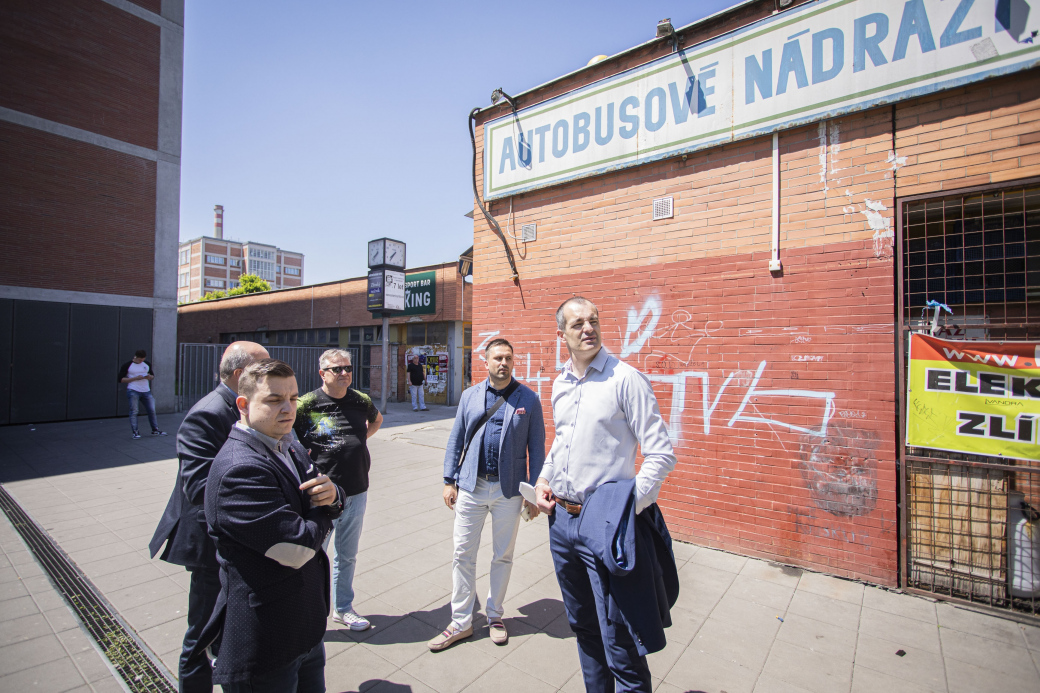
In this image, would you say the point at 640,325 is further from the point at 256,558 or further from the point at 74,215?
the point at 74,215

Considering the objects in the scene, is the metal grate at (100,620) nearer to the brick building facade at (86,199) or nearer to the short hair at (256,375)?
the short hair at (256,375)

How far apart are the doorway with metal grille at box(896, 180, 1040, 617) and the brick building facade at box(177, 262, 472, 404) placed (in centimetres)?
1332

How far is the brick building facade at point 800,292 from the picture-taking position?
369 cm

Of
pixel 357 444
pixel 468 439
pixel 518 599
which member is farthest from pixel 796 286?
pixel 357 444

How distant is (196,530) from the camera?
239 cm

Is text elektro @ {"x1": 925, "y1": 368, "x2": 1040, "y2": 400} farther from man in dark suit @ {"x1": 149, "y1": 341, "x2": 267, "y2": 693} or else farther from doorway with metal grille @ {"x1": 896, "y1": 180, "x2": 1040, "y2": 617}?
man in dark suit @ {"x1": 149, "y1": 341, "x2": 267, "y2": 693}

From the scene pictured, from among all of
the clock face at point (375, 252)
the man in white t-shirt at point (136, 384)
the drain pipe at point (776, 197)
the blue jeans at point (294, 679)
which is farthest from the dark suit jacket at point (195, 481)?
the clock face at point (375, 252)

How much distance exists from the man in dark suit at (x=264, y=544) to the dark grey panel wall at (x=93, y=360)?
1497 centimetres

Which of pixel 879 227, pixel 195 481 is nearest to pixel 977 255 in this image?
pixel 879 227

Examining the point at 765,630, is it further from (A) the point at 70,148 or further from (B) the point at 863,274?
(A) the point at 70,148

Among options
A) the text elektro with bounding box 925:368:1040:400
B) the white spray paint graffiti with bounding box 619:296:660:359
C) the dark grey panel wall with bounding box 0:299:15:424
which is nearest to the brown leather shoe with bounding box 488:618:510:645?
the white spray paint graffiti with bounding box 619:296:660:359

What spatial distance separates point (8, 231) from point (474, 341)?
44.4ft

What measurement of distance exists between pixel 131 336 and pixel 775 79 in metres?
16.2

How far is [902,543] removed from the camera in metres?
3.73
